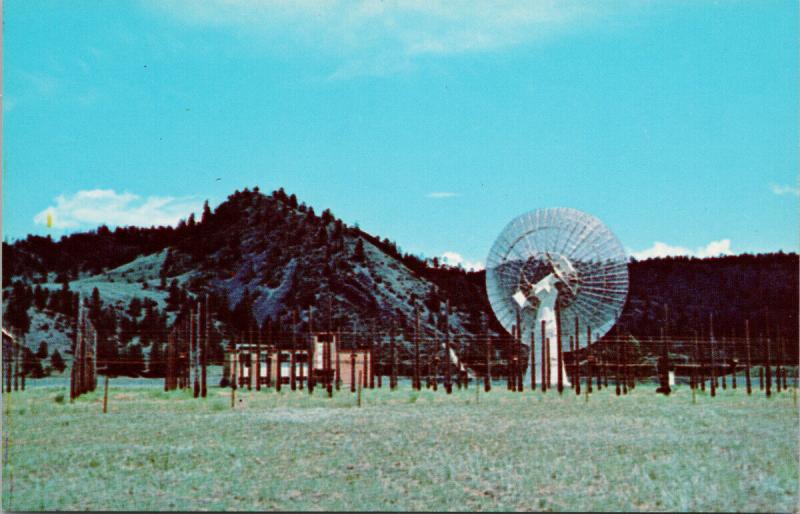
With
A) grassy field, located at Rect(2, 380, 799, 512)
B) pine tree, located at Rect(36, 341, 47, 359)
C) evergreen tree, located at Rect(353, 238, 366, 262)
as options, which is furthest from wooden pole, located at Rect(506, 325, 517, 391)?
evergreen tree, located at Rect(353, 238, 366, 262)

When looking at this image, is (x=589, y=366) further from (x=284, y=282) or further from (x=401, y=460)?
(x=284, y=282)

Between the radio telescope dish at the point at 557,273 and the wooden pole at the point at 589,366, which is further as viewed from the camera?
the radio telescope dish at the point at 557,273

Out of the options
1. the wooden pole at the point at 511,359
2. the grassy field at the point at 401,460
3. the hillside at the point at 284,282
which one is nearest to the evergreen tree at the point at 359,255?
the hillside at the point at 284,282

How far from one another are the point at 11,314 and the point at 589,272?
50078 millimetres

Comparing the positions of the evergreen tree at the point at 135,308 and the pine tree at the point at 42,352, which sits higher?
the evergreen tree at the point at 135,308

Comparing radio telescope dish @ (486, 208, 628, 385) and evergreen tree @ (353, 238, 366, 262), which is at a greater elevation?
evergreen tree @ (353, 238, 366, 262)

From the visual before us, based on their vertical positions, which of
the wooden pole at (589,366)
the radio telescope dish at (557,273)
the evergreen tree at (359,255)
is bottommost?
the wooden pole at (589,366)

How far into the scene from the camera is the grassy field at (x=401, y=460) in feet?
48.3

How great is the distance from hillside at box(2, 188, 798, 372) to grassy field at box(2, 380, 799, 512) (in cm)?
5703

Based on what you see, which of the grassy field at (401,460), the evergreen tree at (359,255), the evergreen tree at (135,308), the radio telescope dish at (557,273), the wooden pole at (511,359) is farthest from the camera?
the evergreen tree at (359,255)

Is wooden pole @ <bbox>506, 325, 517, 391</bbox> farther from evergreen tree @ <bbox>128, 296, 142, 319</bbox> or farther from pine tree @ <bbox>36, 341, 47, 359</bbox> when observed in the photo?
evergreen tree @ <bbox>128, 296, 142, 319</bbox>

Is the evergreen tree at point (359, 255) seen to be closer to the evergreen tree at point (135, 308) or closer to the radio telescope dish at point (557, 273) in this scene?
the evergreen tree at point (135, 308)

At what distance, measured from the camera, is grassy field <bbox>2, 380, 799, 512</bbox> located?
14.7 m

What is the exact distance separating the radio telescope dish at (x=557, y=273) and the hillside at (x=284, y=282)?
3548 centimetres
